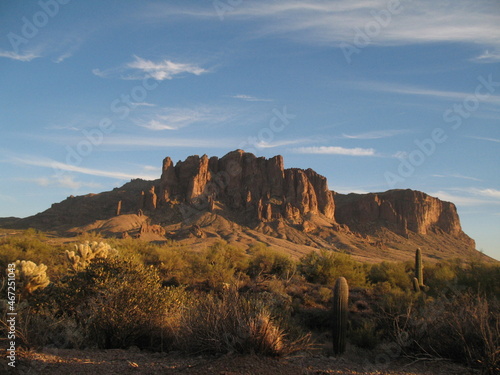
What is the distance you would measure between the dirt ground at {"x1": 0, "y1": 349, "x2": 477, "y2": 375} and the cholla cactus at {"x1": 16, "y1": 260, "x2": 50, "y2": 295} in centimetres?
487

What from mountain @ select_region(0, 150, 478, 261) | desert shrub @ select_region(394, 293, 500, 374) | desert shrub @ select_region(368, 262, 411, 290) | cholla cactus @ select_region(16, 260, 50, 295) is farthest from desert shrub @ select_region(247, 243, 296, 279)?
mountain @ select_region(0, 150, 478, 261)

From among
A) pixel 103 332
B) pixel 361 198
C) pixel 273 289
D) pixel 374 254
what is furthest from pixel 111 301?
pixel 361 198

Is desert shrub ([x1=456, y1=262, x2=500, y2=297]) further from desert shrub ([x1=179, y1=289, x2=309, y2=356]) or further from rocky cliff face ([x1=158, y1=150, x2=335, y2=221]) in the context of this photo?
rocky cliff face ([x1=158, y1=150, x2=335, y2=221])

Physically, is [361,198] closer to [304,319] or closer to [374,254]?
[374,254]

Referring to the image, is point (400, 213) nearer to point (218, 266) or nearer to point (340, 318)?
point (218, 266)

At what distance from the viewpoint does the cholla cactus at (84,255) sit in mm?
11878

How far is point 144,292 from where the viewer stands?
28.8 ft

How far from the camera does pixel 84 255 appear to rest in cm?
1227

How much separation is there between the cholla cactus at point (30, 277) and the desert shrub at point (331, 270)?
571 inches

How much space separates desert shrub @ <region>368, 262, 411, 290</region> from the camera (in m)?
21.6

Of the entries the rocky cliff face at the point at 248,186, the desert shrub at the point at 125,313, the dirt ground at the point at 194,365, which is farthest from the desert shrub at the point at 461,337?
the rocky cliff face at the point at 248,186

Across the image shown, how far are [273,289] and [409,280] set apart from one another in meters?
9.51

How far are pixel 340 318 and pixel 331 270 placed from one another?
40.0 feet

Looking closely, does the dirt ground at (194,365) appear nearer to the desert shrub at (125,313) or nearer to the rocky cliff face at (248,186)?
the desert shrub at (125,313)
